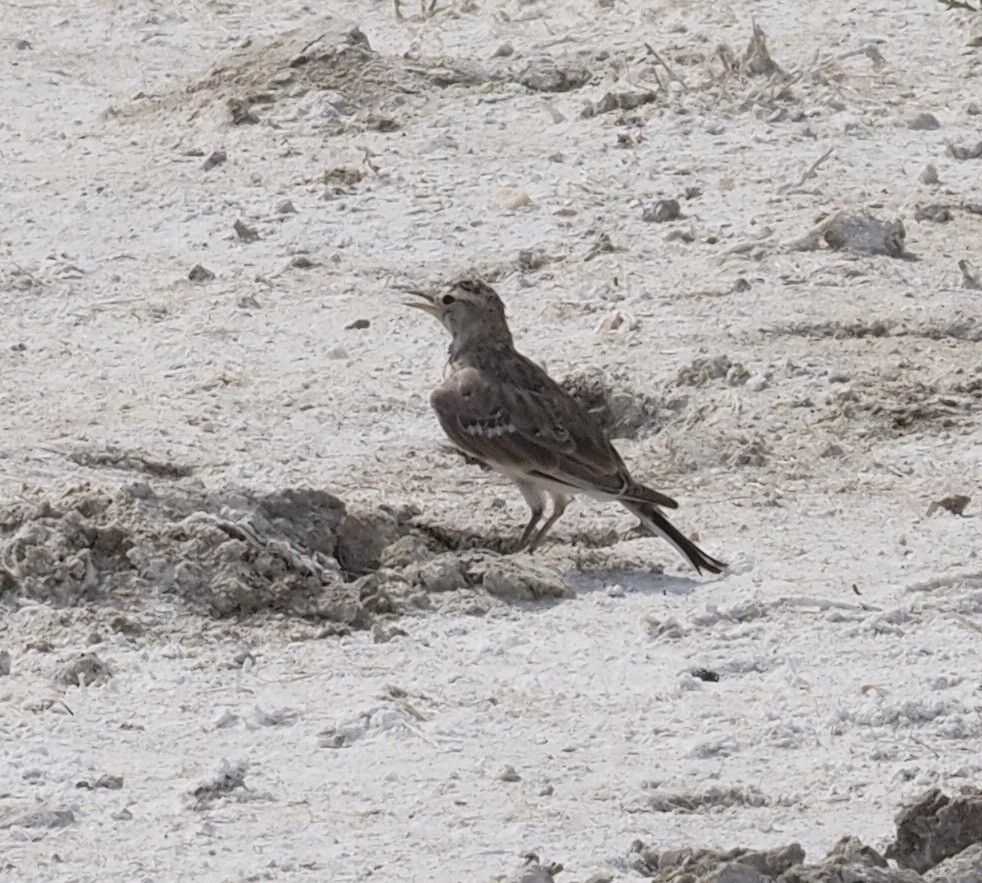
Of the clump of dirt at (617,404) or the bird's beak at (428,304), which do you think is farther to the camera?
the clump of dirt at (617,404)

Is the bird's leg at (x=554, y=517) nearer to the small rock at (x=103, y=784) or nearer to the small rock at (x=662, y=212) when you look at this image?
the small rock at (x=103, y=784)

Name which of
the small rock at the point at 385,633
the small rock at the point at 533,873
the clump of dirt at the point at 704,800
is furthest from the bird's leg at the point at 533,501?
the small rock at the point at 533,873

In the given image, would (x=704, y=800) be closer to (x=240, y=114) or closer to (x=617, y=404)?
(x=617, y=404)

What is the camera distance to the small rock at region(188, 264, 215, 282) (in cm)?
1020

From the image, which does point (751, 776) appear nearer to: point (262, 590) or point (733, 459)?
point (262, 590)

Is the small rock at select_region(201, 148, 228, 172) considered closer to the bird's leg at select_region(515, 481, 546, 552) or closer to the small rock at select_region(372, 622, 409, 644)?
the bird's leg at select_region(515, 481, 546, 552)

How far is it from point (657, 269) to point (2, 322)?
2473 mm

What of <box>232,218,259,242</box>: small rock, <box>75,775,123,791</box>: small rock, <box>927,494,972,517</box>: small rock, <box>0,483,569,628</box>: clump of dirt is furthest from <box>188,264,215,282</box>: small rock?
<box>75,775,123,791</box>: small rock

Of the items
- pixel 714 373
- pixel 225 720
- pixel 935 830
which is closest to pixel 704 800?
pixel 935 830

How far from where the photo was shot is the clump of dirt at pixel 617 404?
8961 millimetres

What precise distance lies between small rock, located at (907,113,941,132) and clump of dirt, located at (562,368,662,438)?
9.16 feet

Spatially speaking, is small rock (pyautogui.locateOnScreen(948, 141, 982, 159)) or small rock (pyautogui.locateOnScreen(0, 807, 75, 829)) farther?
small rock (pyautogui.locateOnScreen(948, 141, 982, 159))

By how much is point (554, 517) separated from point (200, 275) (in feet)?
8.81

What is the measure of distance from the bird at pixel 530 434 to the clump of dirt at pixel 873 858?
2162mm
